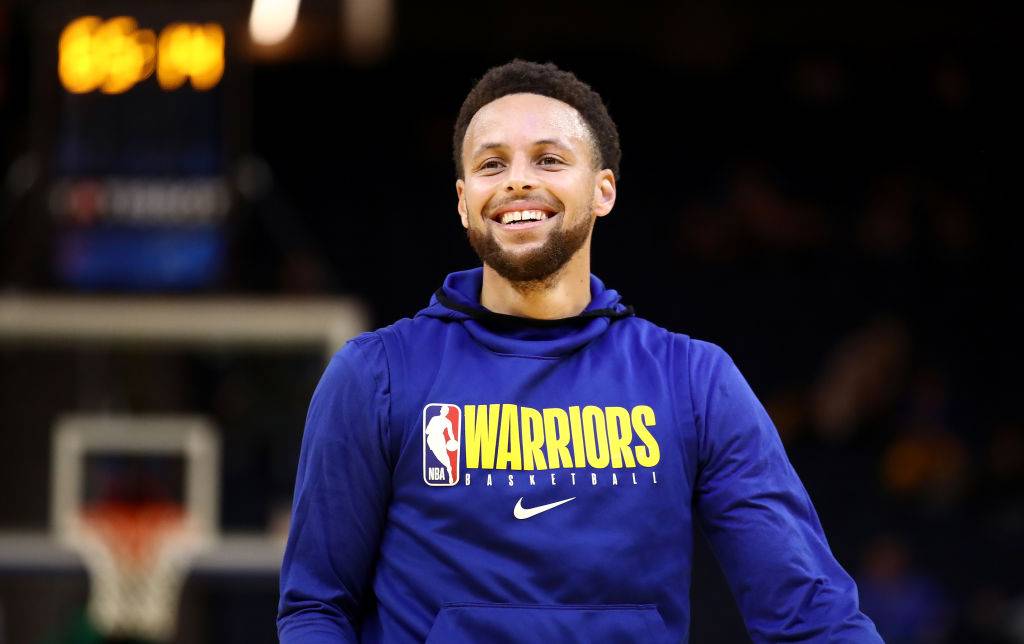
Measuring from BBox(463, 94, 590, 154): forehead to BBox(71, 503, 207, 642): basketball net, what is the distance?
277 inches

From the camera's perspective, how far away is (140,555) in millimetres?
9102

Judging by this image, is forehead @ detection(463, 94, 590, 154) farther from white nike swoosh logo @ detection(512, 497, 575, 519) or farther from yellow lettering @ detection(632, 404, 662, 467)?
white nike swoosh logo @ detection(512, 497, 575, 519)

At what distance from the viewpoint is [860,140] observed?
1122 cm

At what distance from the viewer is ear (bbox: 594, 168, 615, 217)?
2385mm

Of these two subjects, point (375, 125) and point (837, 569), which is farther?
point (375, 125)

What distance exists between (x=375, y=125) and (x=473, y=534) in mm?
9480

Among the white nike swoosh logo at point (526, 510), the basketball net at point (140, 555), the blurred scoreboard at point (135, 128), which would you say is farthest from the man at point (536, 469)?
the basketball net at point (140, 555)

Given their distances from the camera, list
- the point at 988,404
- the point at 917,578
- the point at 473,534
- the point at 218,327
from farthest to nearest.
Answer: the point at 988,404 → the point at 917,578 → the point at 218,327 → the point at 473,534

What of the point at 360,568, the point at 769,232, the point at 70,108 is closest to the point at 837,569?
the point at 360,568

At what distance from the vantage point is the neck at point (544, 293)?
2.33 meters

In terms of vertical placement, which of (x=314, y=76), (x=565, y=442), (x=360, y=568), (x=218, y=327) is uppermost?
(x=314, y=76)

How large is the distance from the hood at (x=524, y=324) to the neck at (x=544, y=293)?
18 millimetres

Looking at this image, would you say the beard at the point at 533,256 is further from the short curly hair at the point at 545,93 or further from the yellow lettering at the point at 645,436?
the yellow lettering at the point at 645,436

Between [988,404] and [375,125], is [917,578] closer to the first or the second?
[988,404]
